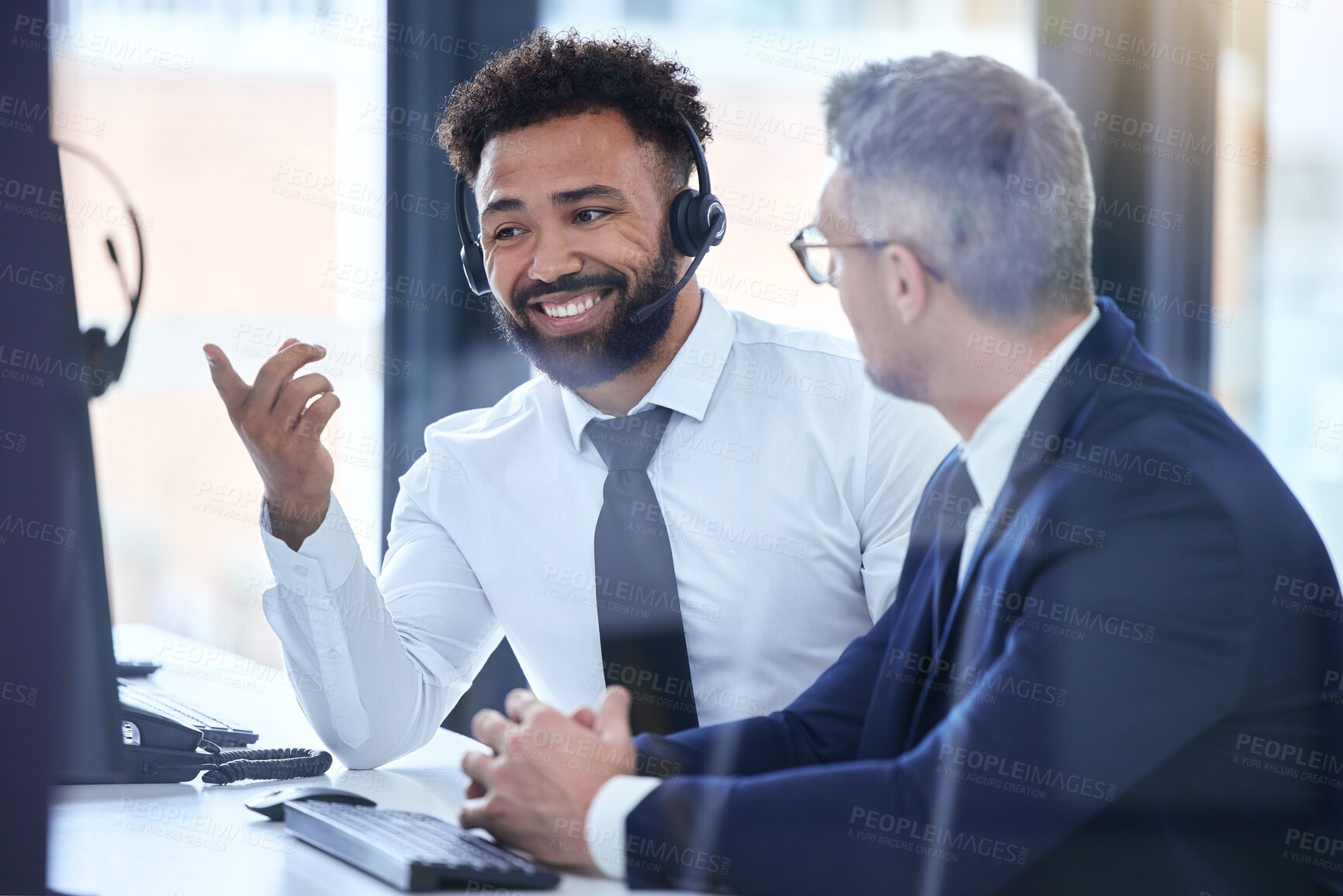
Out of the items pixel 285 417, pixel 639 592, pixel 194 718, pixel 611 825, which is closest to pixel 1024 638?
pixel 611 825

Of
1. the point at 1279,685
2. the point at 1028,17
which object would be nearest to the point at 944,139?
the point at 1028,17

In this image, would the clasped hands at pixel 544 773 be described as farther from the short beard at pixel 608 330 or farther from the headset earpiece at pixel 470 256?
the headset earpiece at pixel 470 256

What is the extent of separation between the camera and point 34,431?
769 millimetres

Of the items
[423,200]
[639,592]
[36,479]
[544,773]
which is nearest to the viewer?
[36,479]

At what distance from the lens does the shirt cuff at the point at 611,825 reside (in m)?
0.84

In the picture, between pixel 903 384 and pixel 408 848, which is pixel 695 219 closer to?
pixel 903 384

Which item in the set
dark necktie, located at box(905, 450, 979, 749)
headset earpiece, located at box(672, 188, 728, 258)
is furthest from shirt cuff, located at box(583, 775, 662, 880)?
headset earpiece, located at box(672, 188, 728, 258)

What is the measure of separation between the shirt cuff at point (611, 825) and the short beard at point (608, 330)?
2.44 feet

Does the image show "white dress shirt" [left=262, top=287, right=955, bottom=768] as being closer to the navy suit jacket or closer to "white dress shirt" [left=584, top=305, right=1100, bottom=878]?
"white dress shirt" [left=584, top=305, right=1100, bottom=878]

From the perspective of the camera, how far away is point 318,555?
4.09 ft

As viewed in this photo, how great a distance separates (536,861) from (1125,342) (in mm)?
627

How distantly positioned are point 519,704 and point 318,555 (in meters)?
0.42

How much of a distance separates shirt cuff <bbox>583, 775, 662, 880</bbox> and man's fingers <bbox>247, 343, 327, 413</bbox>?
529 millimetres

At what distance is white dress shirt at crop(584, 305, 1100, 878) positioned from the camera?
0.85 m
